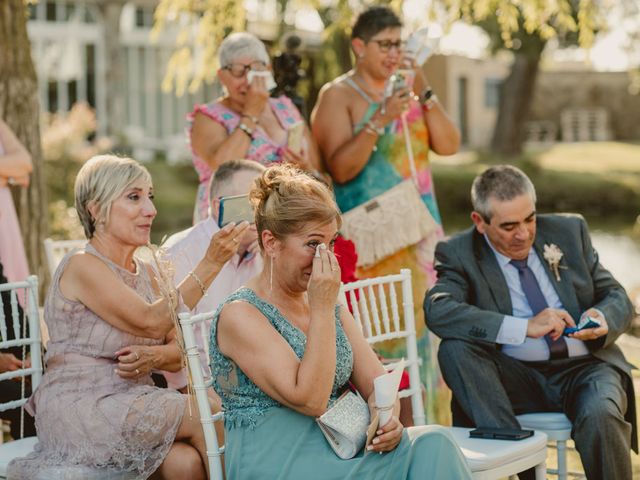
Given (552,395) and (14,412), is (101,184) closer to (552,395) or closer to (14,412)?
(14,412)

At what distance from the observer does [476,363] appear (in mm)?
4156

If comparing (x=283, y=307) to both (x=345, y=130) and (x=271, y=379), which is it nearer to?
(x=271, y=379)

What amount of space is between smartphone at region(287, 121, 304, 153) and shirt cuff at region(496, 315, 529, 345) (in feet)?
4.87

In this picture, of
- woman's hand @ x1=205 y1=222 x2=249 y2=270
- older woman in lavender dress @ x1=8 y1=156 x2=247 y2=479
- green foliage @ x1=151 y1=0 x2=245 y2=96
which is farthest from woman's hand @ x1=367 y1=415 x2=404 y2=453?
green foliage @ x1=151 y1=0 x2=245 y2=96

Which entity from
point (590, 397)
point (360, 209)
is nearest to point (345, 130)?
point (360, 209)

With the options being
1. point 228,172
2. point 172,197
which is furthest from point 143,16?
point 228,172

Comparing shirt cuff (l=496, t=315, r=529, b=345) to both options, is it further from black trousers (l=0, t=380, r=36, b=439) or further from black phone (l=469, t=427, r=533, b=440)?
black trousers (l=0, t=380, r=36, b=439)

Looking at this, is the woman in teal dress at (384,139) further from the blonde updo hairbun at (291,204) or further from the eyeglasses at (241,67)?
the blonde updo hairbun at (291,204)

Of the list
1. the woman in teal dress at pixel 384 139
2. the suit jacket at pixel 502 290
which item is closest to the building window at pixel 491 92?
the woman in teal dress at pixel 384 139

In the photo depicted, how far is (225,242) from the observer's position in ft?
12.4

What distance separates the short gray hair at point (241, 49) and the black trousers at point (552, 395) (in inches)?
65.3

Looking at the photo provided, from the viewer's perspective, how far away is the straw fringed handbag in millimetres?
5227

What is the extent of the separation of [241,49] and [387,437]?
245 cm

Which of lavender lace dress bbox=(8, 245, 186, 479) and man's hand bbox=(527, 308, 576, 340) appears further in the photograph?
man's hand bbox=(527, 308, 576, 340)
